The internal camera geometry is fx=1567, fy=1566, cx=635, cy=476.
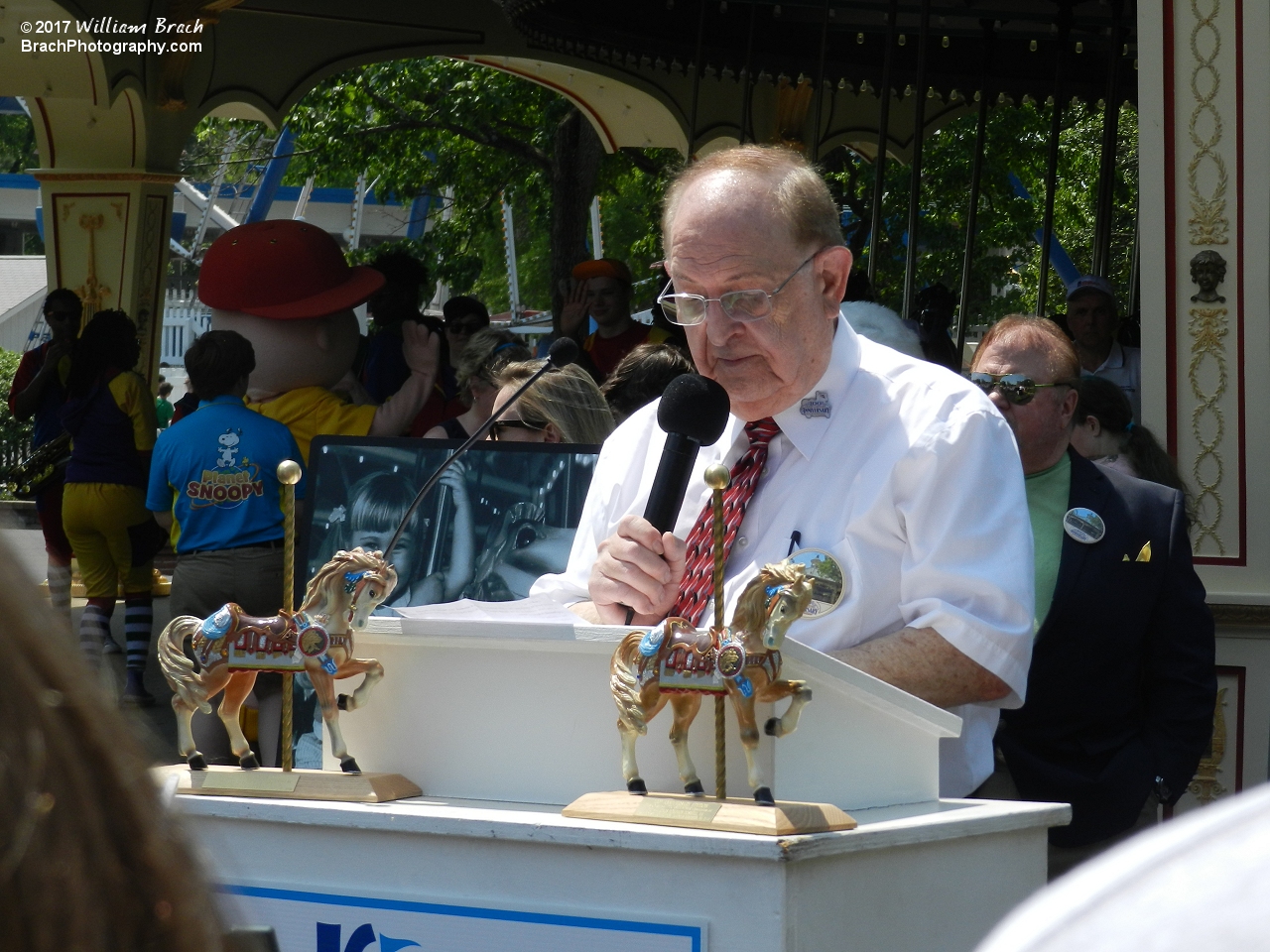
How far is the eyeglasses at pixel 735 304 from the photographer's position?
265cm

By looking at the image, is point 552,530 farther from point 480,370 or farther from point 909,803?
point 909,803

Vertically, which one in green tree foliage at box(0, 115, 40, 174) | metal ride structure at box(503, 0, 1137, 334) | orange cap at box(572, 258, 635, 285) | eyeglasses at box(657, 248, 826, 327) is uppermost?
green tree foliage at box(0, 115, 40, 174)

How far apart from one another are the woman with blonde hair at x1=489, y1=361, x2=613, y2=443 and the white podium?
249 centimetres

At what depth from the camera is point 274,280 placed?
5738mm

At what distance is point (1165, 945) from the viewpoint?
0.48 m

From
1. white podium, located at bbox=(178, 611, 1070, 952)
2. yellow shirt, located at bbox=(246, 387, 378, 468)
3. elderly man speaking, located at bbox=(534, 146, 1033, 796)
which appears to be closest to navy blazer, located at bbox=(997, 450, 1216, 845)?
elderly man speaking, located at bbox=(534, 146, 1033, 796)

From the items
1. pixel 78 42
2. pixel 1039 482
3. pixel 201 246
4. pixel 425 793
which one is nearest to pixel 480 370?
pixel 1039 482

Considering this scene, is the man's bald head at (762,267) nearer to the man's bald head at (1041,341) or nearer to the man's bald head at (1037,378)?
the man's bald head at (1037,378)

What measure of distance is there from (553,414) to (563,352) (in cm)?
88

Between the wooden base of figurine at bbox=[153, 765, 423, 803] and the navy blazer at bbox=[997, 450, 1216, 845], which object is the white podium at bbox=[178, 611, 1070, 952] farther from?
the navy blazer at bbox=[997, 450, 1216, 845]

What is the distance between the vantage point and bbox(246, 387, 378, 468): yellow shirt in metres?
5.70

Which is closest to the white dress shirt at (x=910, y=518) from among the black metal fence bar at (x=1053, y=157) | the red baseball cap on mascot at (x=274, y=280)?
the red baseball cap on mascot at (x=274, y=280)

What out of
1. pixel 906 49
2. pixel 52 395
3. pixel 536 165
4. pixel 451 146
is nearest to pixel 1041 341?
pixel 906 49

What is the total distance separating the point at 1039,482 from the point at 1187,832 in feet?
11.6
